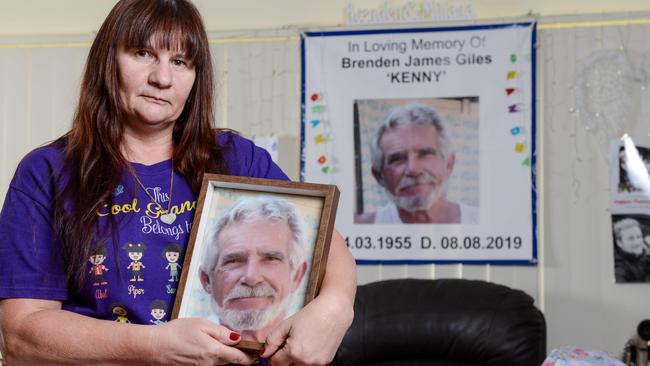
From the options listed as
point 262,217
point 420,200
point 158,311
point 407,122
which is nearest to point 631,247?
point 420,200

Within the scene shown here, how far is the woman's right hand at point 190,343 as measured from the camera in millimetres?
1136

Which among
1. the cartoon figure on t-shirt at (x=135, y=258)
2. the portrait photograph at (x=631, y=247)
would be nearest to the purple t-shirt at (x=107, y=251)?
the cartoon figure on t-shirt at (x=135, y=258)

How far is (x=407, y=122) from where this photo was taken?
3646 mm

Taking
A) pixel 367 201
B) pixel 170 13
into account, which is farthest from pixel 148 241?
pixel 367 201

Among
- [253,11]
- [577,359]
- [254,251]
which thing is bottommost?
[577,359]

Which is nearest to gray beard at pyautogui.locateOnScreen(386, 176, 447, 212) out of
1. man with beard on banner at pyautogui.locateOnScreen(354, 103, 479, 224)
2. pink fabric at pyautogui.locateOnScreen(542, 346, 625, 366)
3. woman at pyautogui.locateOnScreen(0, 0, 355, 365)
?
man with beard on banner at pyautogui.locateOnScreen(354, 103, 479, 224)

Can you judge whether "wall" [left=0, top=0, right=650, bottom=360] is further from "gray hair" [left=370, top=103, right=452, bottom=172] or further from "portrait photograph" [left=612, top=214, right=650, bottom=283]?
"gray hair" [left=370, top=103, right=452, bottom=172]

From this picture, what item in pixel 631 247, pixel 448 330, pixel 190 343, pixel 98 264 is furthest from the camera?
pixel 631 247

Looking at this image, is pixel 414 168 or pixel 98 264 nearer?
pixel 98 264

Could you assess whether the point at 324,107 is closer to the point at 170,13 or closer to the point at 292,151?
the point at 292,151

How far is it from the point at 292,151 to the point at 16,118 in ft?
4.09

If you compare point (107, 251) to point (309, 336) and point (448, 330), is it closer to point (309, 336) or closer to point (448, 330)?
point (309, 336)

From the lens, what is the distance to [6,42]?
157 inches

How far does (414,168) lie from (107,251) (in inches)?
97.7
